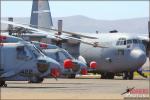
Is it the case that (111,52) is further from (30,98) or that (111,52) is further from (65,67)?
(30,98)

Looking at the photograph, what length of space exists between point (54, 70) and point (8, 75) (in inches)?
111

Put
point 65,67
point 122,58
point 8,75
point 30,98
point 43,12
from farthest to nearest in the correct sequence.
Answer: point 43,12
point 122,58
point 65,67
point 8,75
point 30,98

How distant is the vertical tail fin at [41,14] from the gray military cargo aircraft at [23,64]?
31638 millimetres

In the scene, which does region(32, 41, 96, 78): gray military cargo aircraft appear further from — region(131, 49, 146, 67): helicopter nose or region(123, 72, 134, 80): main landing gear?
region(123, 72, 134, 80): main landing gear

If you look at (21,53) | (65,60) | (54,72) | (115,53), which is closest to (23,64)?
(21,53)

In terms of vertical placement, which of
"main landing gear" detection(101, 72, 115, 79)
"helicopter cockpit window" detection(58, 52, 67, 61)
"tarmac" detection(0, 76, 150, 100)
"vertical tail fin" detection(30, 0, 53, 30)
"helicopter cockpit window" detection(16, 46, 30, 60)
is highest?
"vertical tail fin" detection(30, 0, 53, 30)

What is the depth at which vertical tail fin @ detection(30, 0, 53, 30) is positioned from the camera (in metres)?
64.3

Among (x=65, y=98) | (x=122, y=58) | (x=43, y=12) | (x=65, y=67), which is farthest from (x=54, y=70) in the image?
(x=43, y=12)

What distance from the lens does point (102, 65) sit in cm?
Result: 5181

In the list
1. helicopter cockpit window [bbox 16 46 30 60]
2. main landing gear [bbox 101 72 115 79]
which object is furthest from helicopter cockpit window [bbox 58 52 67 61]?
helicopter cockpit window [bbox 16 46 30 60]

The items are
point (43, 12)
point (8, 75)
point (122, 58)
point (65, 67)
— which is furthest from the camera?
point (43, 12)

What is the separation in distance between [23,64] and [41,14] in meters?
33.9

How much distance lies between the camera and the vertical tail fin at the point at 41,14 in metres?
64.3

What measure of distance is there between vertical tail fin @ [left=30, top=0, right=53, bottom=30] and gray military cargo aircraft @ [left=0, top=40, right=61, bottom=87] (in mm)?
31638
